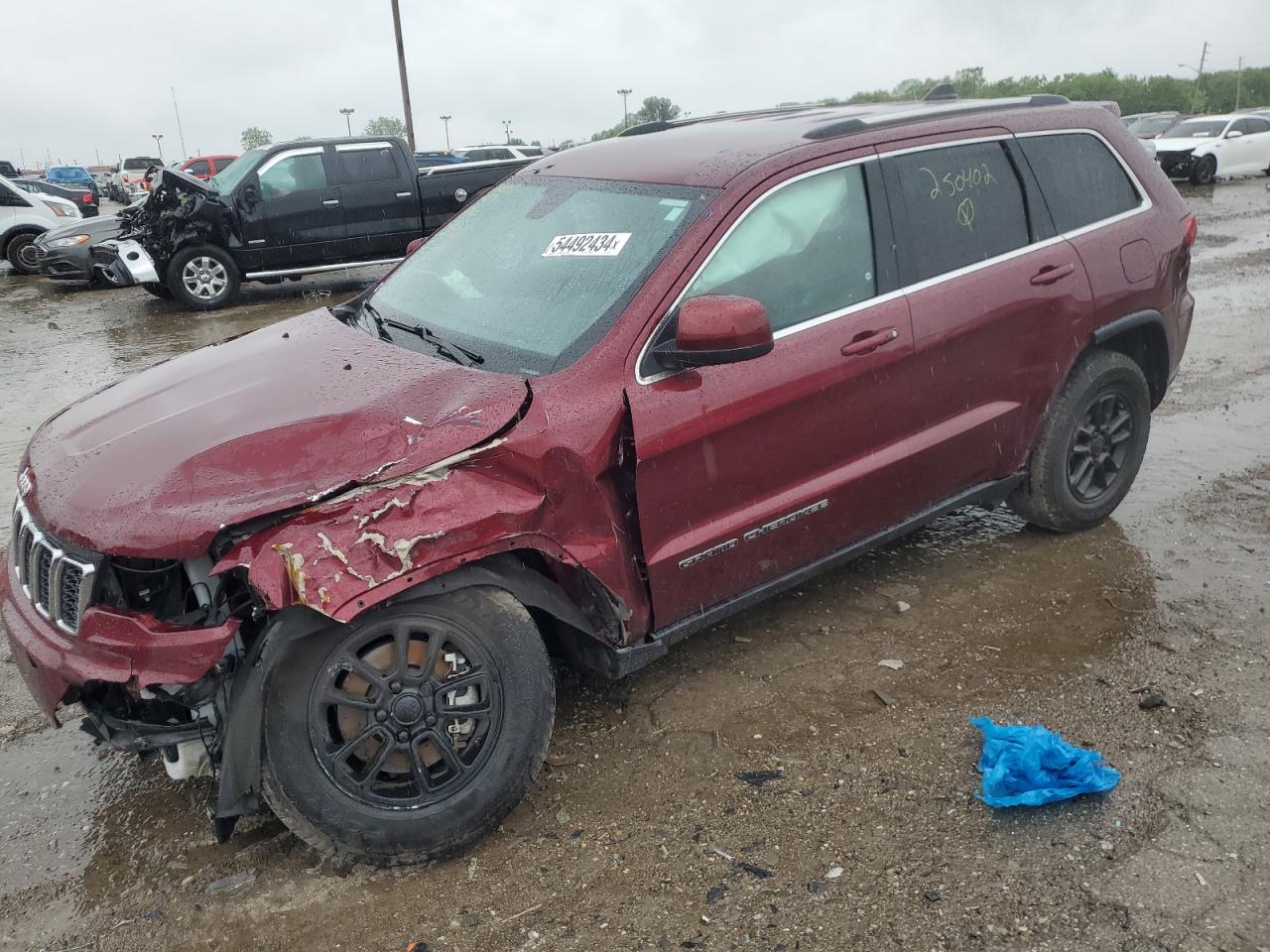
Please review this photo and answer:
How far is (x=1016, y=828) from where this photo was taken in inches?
110

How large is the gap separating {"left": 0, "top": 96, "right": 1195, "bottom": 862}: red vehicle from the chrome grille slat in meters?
0.01

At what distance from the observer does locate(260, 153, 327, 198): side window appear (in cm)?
1215

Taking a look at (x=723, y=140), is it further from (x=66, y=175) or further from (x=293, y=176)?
(x=66, y=175)

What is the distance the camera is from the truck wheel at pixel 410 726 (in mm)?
2609

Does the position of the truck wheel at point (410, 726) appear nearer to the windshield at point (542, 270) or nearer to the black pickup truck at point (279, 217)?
the windshield at point (542, 270)

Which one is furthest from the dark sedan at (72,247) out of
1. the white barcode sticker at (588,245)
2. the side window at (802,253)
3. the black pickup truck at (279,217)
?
the side window at (802,253)

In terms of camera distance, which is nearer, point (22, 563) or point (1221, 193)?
point (22, 563)

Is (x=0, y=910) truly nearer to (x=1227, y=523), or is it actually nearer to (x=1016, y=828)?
(x=1016, y=828)

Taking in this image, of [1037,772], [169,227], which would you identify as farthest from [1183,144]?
[1037,772]


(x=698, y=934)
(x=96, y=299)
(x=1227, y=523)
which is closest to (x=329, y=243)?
(x=96, y=299)

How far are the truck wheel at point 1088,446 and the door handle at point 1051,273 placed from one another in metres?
0.43

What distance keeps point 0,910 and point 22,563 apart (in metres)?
0.94

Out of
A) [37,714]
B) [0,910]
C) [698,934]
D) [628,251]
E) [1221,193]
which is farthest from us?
[1221,193]

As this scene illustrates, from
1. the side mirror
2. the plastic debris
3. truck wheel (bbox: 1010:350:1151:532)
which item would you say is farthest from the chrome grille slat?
truck wheel (bbox: 1010:350:1151:532)
